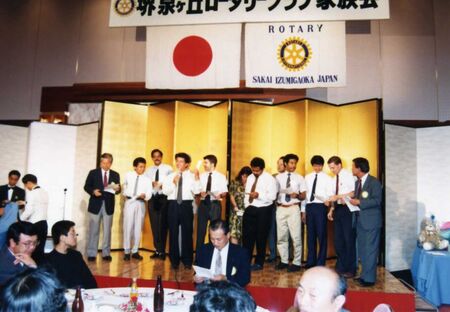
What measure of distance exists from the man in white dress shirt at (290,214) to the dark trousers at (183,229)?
1.27m

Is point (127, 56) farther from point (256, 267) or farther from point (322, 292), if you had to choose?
point (322, 292)

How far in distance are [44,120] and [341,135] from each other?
542 cm

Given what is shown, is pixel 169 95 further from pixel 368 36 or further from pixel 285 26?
pixel 368 36

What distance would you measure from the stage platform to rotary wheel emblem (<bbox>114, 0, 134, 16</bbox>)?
3326mm

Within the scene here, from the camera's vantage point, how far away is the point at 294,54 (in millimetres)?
Result: 5328

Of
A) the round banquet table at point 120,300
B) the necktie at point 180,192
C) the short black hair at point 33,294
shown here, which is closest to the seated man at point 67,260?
the round banquet table at point 120,300

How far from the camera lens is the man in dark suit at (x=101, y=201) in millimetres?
6422

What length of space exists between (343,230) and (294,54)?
7.60 ft

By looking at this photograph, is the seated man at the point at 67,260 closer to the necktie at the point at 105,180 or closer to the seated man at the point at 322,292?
the seated man at the point at 322,292

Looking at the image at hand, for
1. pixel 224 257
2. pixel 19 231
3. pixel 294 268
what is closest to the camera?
pixel 19 231

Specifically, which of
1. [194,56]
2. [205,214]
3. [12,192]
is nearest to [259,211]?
[205,214]

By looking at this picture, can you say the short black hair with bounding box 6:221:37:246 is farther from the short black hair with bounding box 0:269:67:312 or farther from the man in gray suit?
the man in gray suit

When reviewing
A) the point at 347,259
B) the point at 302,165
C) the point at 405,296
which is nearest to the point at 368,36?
the point at 302,165

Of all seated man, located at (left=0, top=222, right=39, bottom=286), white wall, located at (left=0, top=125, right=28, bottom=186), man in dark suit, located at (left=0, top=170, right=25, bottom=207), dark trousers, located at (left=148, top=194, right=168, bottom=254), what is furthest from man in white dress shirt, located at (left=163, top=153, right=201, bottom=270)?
white wall, located at (left=0, top=125, right=28, bottom=186)
